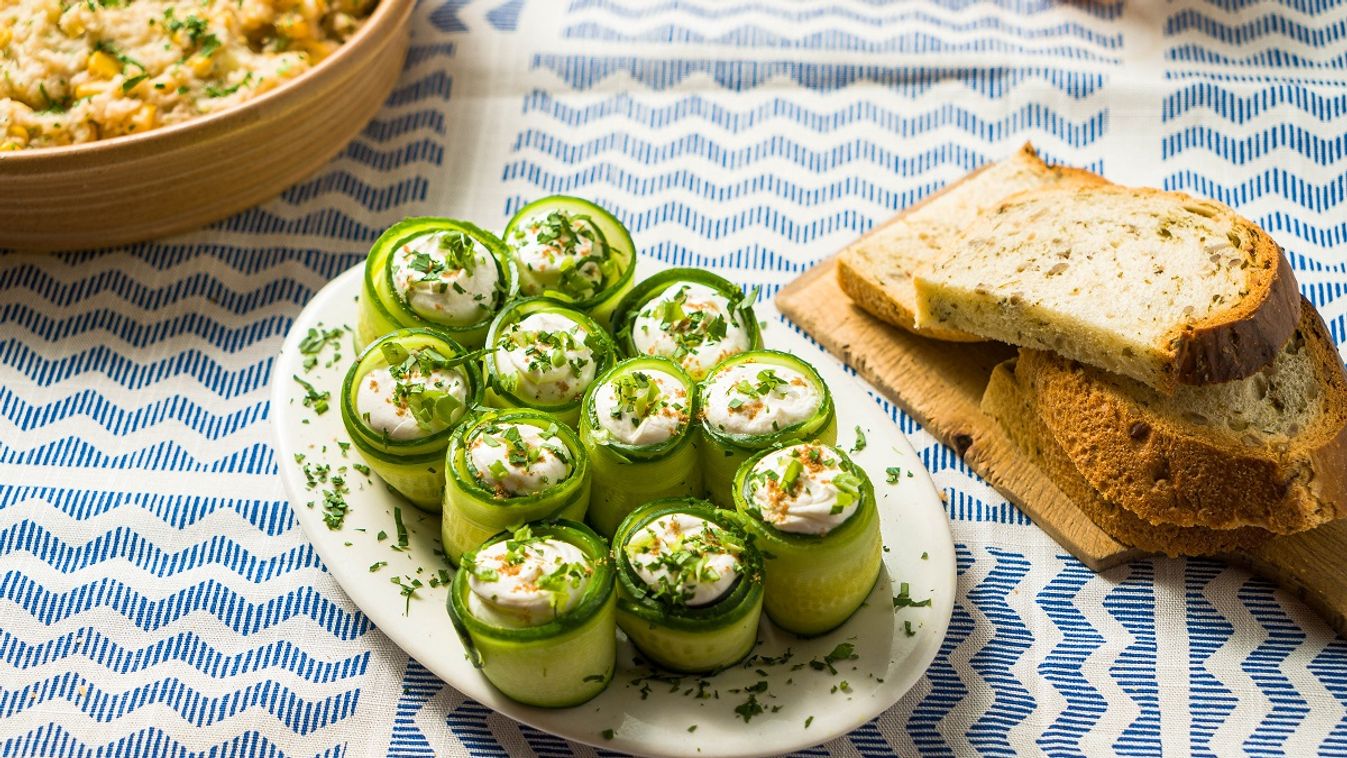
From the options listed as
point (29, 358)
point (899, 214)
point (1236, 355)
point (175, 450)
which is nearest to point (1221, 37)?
point (899, 214)

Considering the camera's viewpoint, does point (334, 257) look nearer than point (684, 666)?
No

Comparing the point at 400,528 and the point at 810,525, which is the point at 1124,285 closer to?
the point at 810,525

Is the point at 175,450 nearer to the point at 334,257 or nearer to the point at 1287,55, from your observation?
the point at 334,257

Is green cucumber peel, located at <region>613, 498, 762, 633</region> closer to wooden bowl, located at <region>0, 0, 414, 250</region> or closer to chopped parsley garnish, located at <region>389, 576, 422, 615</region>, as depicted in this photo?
chopped parsley garnish, located at <region>389, 576, 422, 615</region>

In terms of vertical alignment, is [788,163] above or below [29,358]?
above

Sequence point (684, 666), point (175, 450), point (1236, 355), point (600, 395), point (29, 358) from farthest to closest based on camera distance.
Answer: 1. point (29, 358)
2. point (175, 450)
3. point (1236, 355)
4. point (600, 395)
5. point (684, 666)

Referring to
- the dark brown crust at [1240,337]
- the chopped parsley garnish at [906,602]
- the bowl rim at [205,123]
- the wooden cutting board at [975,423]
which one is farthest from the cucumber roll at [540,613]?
the bowl rim at [205,123]

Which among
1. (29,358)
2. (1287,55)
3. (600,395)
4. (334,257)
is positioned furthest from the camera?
(1287,55)
